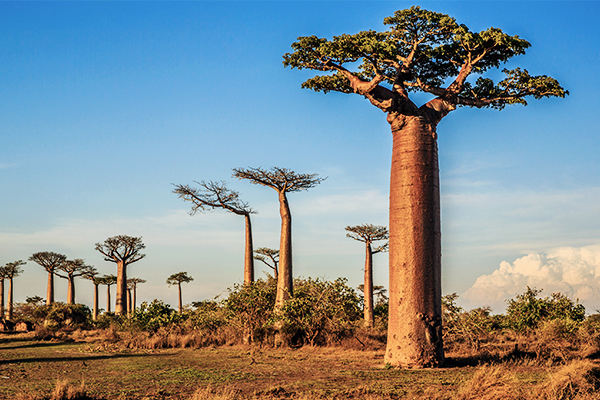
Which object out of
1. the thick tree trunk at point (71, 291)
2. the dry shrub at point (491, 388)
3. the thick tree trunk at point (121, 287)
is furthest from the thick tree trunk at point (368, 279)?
the thick tree trunk at point (71, 291)

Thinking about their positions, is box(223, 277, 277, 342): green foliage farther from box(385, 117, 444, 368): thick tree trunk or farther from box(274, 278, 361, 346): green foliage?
box(385, 117, 444, 368): thick tree trunk

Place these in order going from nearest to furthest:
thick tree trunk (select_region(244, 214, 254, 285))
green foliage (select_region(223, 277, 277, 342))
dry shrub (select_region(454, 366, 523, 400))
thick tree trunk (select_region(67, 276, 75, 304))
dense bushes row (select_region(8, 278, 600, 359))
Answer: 1. dry shrub (select_region(454, 366, 523, 400))
2. dense bushes row (select_region(8, 278, 600, 359))
3. green foliage (select_region(223, 277, 277, 342))
4. thick tree trunk (select_region(244, 214, 254, 285))
5. thick tree trunk (select_region(67, 276, 75, 304))

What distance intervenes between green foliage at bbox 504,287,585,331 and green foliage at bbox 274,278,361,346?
4800mm

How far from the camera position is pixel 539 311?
15.2m

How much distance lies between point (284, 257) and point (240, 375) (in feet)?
24.4

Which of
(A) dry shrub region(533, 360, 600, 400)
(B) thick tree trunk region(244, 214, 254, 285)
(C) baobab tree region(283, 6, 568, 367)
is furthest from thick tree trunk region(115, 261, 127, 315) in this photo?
(A) dry shrub region(533, 360, 600, 400)

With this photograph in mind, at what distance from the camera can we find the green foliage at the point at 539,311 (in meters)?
15.1

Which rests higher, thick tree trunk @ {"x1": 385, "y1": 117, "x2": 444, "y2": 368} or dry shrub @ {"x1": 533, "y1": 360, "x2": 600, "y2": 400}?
thick tree trunk @ {"x1": 385, "y1": 117, "x2": 444, "y2": 368}

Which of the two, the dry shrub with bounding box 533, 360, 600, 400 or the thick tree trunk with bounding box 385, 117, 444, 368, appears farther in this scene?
the thick tree trunk with bounding box 385, 117, 444, 368

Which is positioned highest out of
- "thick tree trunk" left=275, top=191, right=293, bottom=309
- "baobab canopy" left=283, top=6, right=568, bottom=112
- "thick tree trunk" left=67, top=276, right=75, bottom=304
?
"baobab canopy" left=283, top=6, right=568, bottom=112

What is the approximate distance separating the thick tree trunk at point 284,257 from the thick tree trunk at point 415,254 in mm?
6350

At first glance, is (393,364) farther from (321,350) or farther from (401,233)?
(321,350)

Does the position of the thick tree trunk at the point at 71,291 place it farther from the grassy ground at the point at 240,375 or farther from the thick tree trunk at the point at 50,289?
the grassy ground at the point at 240,375

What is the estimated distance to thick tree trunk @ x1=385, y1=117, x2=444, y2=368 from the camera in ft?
30.4
